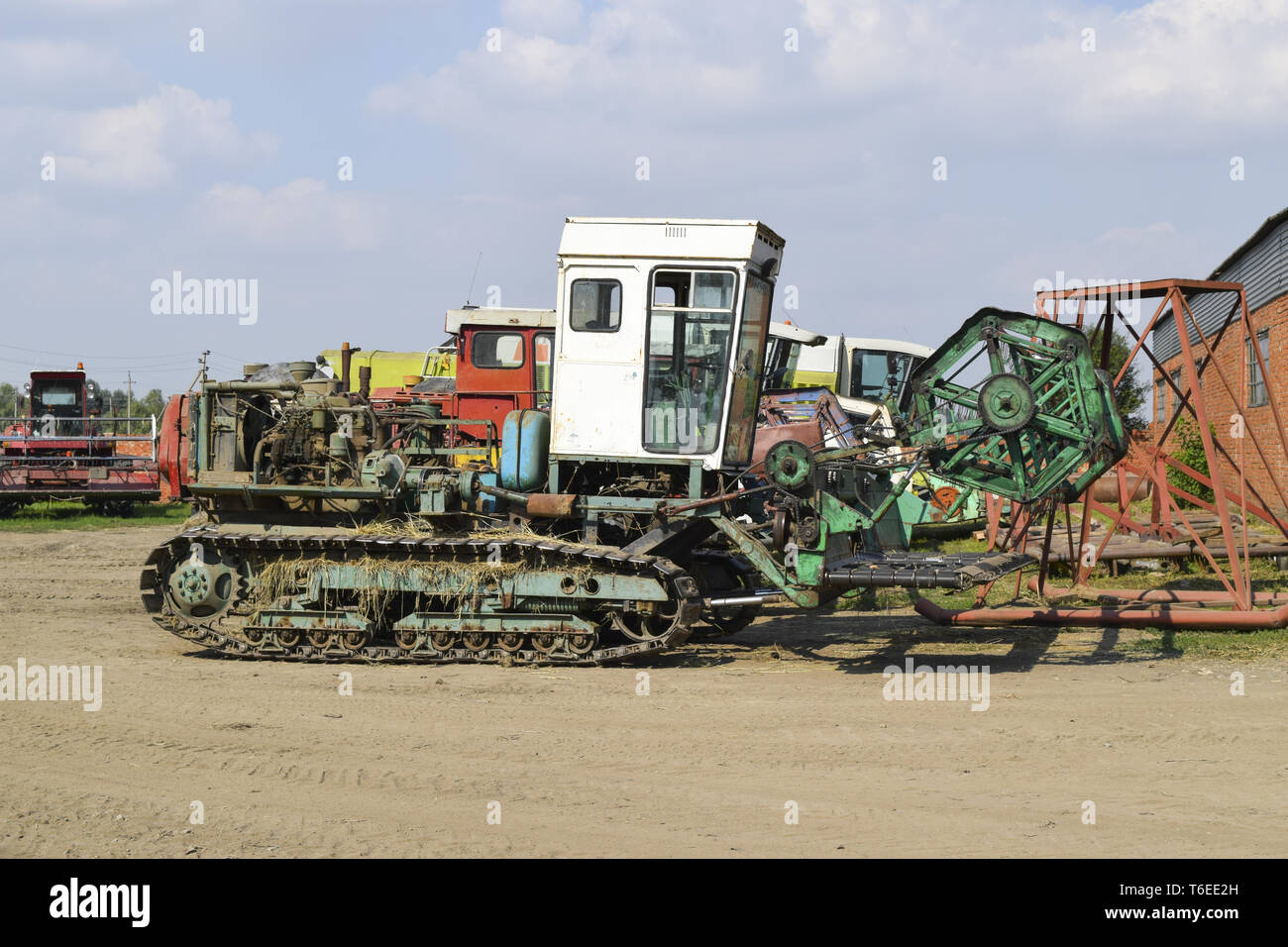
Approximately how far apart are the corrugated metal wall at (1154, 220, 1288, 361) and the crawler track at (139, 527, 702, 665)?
12537mm

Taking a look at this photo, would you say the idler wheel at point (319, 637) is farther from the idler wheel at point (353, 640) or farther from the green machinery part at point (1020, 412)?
the green machinery part at point (1020, 412)

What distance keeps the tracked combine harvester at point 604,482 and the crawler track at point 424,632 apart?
0.02 meters

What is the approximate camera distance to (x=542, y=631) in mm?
10656

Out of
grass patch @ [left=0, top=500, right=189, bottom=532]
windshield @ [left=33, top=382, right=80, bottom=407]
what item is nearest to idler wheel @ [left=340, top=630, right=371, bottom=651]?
grass patch @ [left=0, top=500, right=189, bottom=532]

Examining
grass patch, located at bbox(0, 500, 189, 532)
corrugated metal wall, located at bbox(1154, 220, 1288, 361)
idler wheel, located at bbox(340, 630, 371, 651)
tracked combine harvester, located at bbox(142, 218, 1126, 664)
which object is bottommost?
grass patch, located at bbox(0, 500, 189, 532)

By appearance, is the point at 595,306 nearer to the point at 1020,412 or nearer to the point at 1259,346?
the point at 1020,412

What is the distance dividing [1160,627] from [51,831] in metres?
10.1

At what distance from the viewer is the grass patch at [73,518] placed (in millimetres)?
26078

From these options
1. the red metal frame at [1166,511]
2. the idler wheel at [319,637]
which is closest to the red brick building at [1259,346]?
the red metal frame at [1166,511]

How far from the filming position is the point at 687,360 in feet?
35.2

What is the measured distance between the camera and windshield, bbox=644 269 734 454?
10641mm

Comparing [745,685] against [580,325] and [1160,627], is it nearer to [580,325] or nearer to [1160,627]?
[580,325]

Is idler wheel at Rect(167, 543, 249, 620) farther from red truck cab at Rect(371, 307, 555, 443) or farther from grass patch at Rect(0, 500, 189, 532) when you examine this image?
grass patch at Rect(0, 500, 189, 532)

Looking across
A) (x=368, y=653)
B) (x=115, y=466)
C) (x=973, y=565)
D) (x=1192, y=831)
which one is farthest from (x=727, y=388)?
(x=115, y=466)
